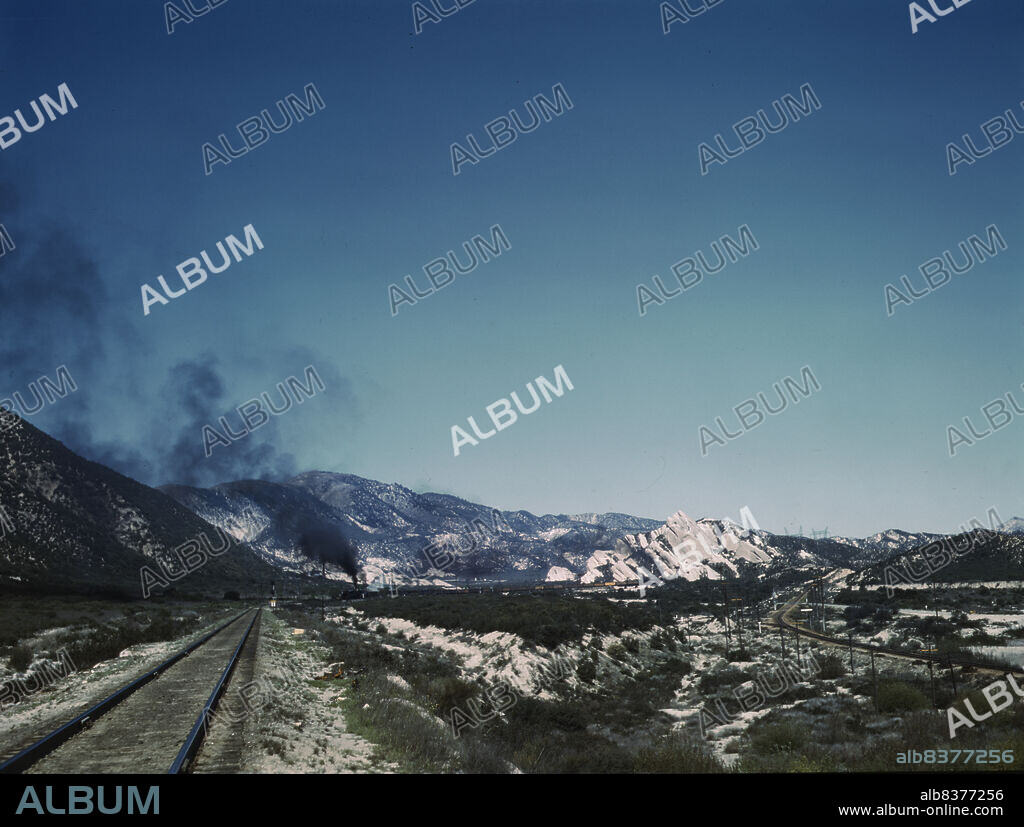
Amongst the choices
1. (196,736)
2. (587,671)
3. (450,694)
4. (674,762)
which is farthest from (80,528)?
(674,762)

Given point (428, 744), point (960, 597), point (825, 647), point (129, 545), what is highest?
point (129, 545)

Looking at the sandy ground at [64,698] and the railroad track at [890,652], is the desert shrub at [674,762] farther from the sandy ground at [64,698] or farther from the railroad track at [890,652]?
the railroad track at [890,652]

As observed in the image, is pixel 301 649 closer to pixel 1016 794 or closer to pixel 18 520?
pixel 1016 794

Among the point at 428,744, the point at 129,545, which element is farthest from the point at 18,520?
the point at 428,744

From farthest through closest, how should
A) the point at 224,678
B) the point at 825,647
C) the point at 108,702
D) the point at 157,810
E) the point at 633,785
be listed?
the point at 825,647, the point at 224,678, the point at 108,702, the point at 633,785, the point at 157,810

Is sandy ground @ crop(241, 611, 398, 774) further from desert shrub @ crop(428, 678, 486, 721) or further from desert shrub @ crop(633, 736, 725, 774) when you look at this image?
desert shrub @ crop(633, 736, 725, 774)

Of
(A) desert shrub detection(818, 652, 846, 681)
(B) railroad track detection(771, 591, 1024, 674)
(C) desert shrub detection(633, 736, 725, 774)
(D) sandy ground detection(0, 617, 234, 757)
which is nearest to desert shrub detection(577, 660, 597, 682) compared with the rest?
(A) desert shrub detection(818, 652, 846, 681)

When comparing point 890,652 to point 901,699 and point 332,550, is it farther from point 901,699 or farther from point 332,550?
point 332,550

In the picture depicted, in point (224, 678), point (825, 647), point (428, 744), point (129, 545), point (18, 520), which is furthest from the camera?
point (129, 545)

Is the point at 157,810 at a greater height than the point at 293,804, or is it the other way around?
the point at 157,810
